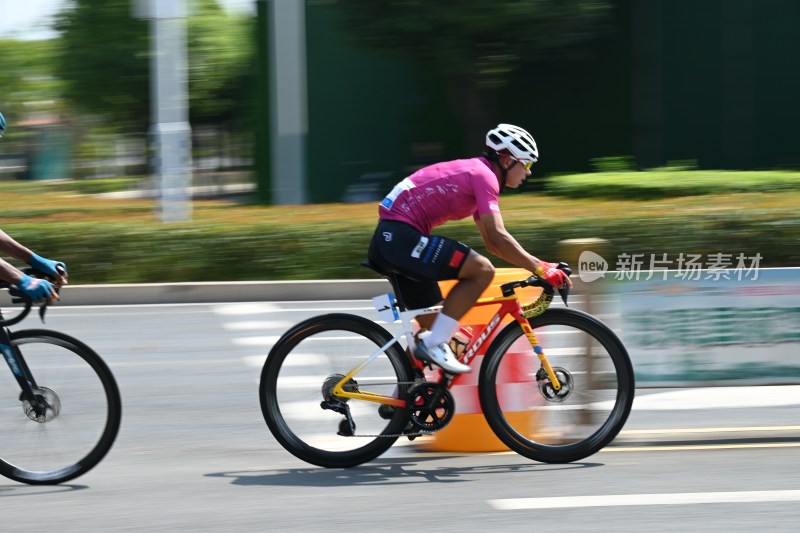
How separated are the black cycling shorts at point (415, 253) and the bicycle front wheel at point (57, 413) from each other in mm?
1480

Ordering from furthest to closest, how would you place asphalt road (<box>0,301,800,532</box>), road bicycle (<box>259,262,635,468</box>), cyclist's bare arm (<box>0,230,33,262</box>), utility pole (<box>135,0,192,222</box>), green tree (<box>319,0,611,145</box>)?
1. green tree (<box>319,0,611,145</box>)
2. utility pole (<box>135,0,192,222</box>)
3. road bicycle (<box>259,262,635,468</box>)
4. cyclist's bare arm (<box>0,230,33,262</box>)
5. asphalt road (<box>0,301,800,532</box>)

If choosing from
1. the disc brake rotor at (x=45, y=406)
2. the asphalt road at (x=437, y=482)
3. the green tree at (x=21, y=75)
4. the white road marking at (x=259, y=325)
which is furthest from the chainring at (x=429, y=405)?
the green tree at (x=21, y=75)

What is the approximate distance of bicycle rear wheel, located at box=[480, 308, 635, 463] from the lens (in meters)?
6.28

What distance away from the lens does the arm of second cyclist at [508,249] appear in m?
6.00

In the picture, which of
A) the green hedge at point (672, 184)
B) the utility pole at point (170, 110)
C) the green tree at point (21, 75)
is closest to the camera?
the utility pole at point (170, 110)

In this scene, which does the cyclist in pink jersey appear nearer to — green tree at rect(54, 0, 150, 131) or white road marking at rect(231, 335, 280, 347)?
white road marking at rect(231, 335, 280, 347)

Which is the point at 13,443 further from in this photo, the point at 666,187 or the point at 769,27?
the point at 769,27

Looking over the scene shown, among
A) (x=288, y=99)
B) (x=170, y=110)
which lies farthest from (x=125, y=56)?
(x=170, y=110)

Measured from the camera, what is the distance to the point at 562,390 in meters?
6.35

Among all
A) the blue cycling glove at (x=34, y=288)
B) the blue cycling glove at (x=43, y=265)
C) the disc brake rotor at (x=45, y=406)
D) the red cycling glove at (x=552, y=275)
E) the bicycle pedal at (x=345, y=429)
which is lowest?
the bicycle pedal at (x=345, y=429)

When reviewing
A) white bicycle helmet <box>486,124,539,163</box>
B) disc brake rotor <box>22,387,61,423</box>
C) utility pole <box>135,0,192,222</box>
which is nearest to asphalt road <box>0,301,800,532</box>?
disc brake rotor <box>22,387,61,423</box>

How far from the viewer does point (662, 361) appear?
7164 millimetres

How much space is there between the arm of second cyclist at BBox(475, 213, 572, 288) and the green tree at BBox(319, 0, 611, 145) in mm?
16324

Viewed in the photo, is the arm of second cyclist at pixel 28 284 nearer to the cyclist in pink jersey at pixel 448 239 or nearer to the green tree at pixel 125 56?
the cyclist in pink jersey at pixel 448 239
